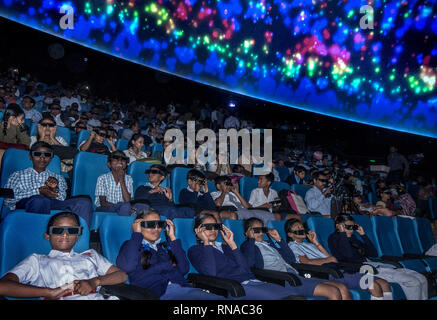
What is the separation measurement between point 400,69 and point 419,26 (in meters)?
0.58

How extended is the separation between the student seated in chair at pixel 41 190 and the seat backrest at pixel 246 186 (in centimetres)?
178

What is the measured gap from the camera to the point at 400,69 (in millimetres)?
4375

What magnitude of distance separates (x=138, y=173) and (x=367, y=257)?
2.17 m

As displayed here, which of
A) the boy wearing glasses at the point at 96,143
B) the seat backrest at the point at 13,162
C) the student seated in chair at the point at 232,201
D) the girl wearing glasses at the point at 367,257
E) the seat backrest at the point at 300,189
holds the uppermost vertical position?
the boy wearing glasses at the point at 96,143

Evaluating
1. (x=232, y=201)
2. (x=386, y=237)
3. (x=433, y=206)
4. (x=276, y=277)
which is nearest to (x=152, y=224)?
(x=276, y=277)

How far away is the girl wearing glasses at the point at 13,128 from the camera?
291cm

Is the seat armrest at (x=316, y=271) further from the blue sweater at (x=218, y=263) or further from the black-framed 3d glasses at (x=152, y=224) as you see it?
the black-framed 3d glasses at (x=152, y=224)

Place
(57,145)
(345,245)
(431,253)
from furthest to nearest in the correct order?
1. (431,253)
2. (57,145)
3. (345,245)

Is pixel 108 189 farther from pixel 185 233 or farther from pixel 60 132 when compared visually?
pixel 60 132

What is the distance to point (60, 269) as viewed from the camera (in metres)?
1.50

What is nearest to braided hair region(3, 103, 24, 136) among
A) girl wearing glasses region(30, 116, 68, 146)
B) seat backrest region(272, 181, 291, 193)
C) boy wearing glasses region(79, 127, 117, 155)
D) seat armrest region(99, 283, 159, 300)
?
girl wearing glasses region(30, 116, 68, 146)

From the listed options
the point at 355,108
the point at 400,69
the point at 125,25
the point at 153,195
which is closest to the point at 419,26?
the point at 400,69

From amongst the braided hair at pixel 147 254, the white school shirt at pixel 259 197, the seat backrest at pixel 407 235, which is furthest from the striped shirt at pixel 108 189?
the seat backrest at pixel 407 235

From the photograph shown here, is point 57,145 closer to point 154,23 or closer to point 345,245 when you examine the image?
point 154,23
